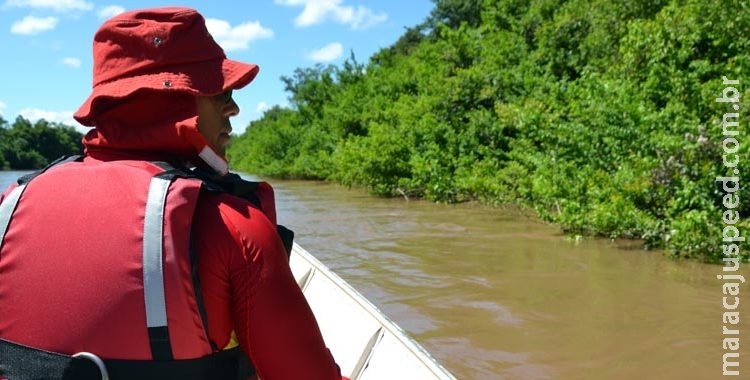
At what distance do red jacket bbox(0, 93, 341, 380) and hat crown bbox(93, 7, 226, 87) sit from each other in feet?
0.29

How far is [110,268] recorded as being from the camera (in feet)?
4.01

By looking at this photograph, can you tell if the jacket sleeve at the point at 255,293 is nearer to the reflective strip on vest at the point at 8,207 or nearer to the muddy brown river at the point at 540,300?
the reflective strip on vest at the point at 8,207

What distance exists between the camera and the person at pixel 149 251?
4.01ft

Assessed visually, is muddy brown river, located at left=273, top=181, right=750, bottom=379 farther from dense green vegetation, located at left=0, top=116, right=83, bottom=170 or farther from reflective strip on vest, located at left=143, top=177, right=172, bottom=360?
dense green vegetation, located at left=0, top=116, right=83, bottom=170

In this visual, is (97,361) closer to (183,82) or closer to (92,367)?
(92,367)

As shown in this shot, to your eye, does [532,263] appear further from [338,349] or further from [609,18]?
[609,18]

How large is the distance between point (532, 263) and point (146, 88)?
6.67 meters

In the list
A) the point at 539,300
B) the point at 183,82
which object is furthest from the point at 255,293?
the point at 539,300

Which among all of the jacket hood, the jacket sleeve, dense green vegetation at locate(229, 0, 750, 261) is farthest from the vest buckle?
dense green vegetation at locate(229, 0, 750, 261)


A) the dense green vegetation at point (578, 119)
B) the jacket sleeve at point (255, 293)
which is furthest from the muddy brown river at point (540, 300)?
the jacket sleeve at point (255, 293)

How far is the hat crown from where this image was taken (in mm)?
1327

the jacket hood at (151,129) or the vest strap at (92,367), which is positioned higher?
the jacket hood at (151,129)

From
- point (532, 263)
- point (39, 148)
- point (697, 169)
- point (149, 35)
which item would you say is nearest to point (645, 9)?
point (697, 169)

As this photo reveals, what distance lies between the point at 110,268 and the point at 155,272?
83 millimetres
